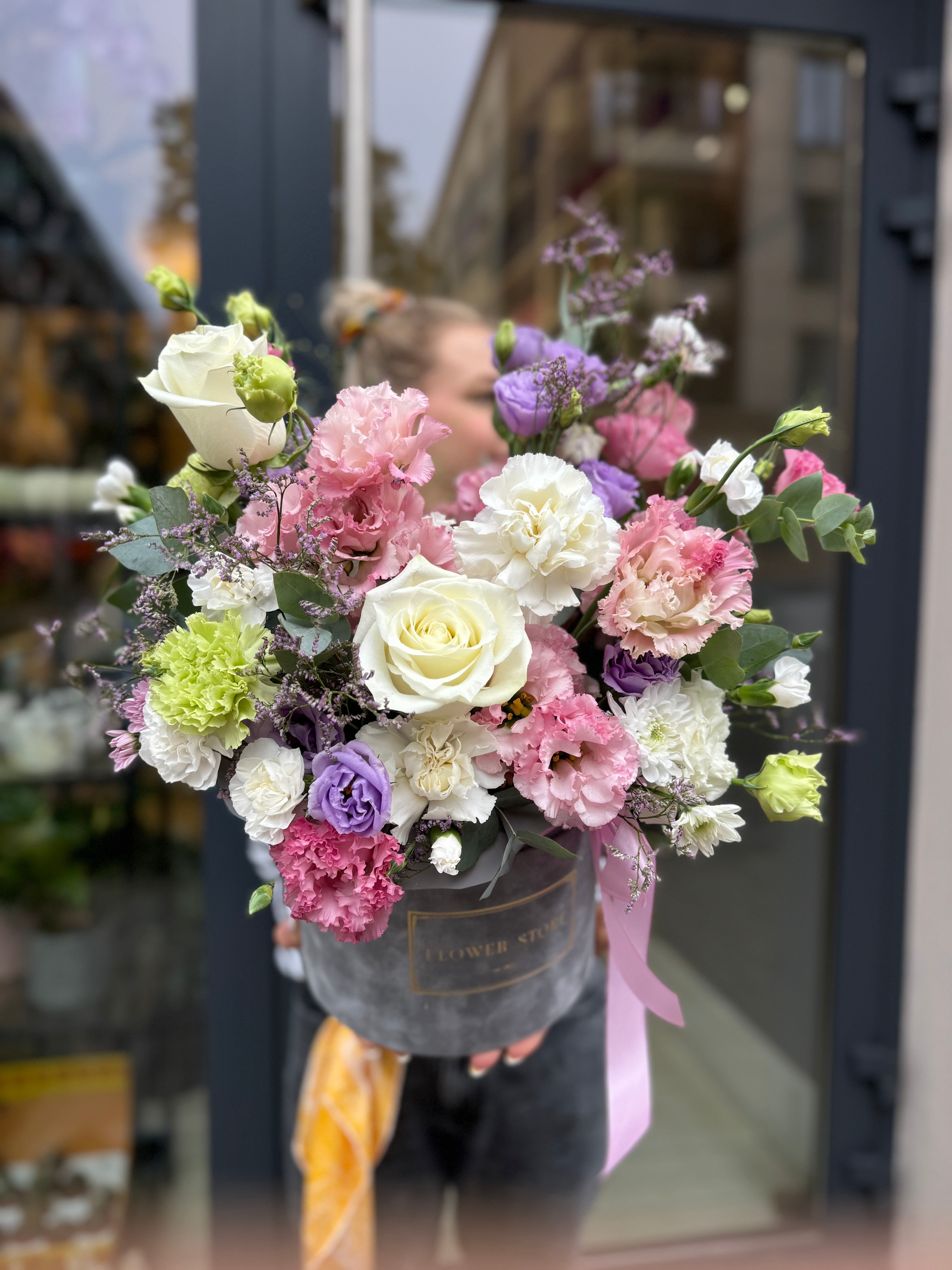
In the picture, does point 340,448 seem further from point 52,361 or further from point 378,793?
point 52,361

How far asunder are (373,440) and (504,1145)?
85 cm

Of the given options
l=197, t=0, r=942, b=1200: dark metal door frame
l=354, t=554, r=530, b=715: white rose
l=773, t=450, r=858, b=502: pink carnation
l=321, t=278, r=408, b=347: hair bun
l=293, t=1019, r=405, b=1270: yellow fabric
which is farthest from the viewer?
l=197, t=0, r=942, b=1200: dark metal door frame

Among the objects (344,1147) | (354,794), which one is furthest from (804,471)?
(344,1147)

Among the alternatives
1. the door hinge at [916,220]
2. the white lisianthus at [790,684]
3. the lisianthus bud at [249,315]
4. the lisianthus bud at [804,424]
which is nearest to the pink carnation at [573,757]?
the white lisianthus at [790,684]

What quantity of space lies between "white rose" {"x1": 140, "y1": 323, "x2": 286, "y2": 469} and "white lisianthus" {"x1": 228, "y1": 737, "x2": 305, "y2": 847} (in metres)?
0.18

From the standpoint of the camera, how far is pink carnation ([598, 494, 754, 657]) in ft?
1.55

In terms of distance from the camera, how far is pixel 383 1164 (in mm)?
969

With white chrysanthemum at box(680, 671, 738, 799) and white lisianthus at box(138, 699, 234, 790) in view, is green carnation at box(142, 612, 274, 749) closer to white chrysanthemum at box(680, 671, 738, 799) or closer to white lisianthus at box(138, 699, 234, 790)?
white lisianthus at box(138, 699, 234, 790)

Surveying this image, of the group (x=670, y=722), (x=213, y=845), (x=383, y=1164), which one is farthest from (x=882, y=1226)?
(x=670, y=722)

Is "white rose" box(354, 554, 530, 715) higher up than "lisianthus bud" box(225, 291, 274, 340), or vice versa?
"lisianthus bud" box(225, 291, 274, 340)

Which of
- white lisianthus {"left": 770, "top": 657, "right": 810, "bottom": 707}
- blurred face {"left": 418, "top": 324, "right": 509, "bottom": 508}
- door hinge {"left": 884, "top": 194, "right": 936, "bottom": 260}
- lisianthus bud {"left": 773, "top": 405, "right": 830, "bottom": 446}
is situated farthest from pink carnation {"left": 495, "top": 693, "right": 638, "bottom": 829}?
door hinge {"left": 884, "top": 194, "right": 936, "bottom": 260}

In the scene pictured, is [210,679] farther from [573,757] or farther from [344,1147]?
[344,1147]

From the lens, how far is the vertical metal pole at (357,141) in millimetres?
1135

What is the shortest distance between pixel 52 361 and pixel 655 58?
3.54 feet
